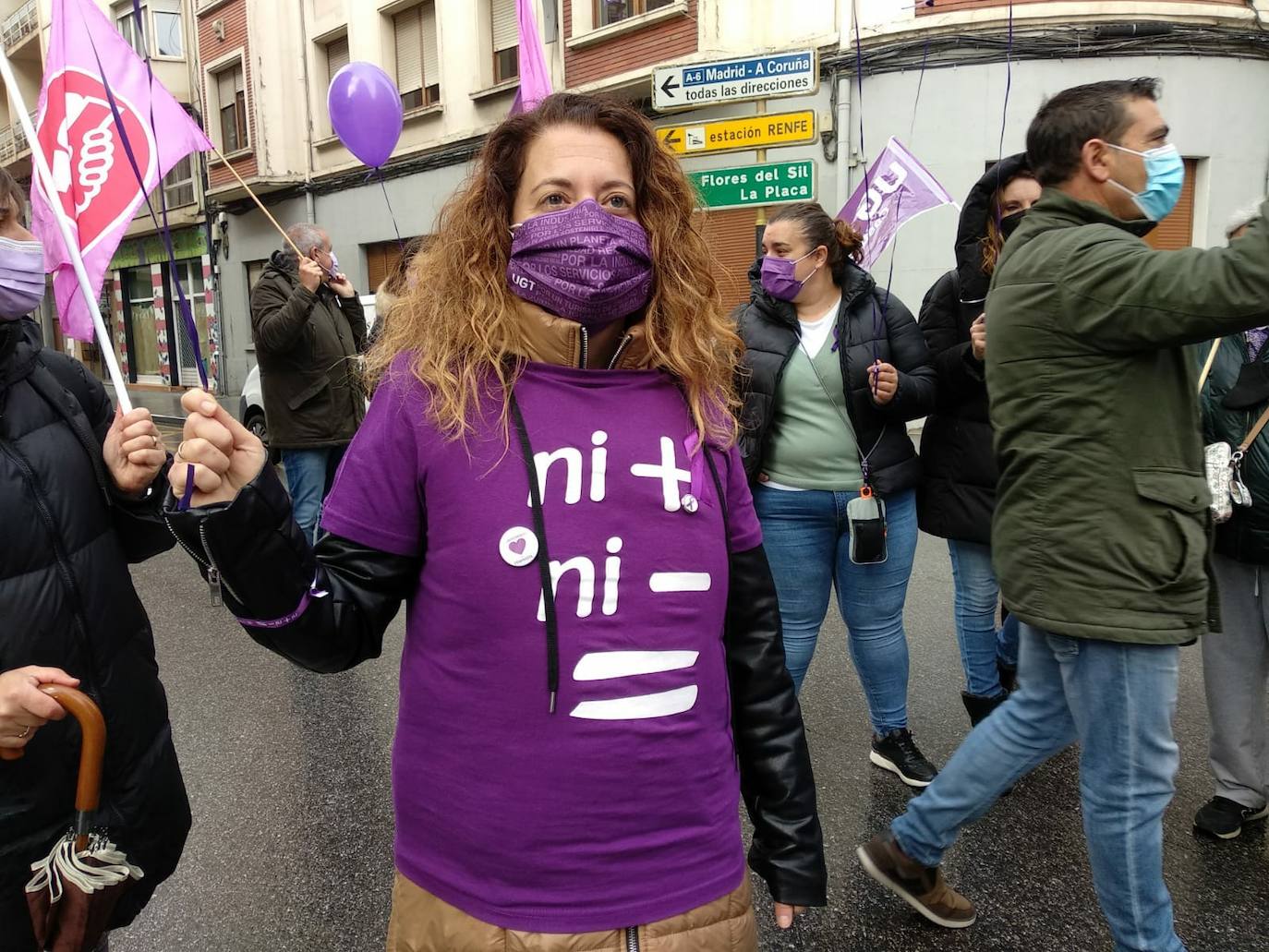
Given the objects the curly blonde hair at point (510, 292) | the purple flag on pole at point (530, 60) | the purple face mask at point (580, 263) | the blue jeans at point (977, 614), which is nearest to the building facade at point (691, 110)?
the purple flag on pole at point (530, 60)

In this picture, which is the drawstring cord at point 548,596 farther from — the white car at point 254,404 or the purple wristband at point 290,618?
the white car at point 254,404

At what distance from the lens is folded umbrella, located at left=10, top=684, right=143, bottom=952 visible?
1.54 metres

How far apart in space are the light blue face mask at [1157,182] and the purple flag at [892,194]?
8.44ft

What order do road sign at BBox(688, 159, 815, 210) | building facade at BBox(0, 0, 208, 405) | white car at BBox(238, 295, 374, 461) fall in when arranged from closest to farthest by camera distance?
road sign at BBox(688, 159, 815, 210) < white car at BBox(238, 295, 374, 461) < building facade at BBox(0, 0, 208, 405)

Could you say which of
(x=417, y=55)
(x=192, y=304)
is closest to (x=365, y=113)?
(x=417, y=55)

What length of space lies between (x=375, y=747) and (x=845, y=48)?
9883 mm

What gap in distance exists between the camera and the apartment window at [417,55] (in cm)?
1588

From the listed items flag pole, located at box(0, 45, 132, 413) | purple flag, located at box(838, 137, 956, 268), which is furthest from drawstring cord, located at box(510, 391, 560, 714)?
purple flag, located at box(838, 137, 956, 268)

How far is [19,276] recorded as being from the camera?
5.55 feet

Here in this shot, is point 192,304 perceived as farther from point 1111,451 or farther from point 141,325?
point 1111,451

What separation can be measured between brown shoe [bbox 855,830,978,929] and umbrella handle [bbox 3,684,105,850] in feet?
6.14

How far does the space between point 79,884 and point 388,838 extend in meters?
1.55

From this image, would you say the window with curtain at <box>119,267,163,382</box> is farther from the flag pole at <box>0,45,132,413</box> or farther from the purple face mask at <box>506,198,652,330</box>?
the purple face mask at <box>506,198,652,330</box>

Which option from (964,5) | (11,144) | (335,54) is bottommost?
(964,5)
